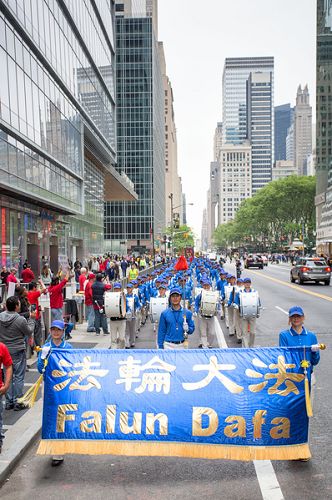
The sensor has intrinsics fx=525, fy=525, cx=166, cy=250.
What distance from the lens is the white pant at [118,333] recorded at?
1148cm

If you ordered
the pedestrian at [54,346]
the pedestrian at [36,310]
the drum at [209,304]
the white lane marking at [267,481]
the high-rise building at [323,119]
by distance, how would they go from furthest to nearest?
1. the high-rise building at [323,119]
2. the drum at [209,304]
3. the pedestrian at [36,310]
4. the pedestrian at [54,346]
5. the white lane marking at [267,481]

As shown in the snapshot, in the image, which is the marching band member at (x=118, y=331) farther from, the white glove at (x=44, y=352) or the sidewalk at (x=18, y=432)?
the white glove at (x=44, y=352)

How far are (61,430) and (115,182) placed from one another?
204ft

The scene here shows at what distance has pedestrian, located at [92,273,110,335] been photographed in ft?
45.6

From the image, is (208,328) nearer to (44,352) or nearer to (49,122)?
(44,352)

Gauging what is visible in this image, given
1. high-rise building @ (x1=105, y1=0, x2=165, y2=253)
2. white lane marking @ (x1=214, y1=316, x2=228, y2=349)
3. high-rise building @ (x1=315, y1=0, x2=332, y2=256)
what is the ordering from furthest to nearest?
high-rise building @ (x1=105, y1=0, x2=165, y2=253), high-rise building @ (x1=315, y1=0, x2=332, y2=256), white lane marking @ (x1=214, y1=316, x2=228, y2=349)

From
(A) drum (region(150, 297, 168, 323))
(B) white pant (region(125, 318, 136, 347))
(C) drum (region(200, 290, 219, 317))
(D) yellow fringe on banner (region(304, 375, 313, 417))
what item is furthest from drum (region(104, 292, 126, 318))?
(D) yellow fringe on banner (region(304, 375, 313, 417))

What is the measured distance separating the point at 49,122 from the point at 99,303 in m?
21.0

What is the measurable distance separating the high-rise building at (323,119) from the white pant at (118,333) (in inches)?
2938

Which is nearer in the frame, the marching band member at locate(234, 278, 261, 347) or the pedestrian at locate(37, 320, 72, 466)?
the pedestrian at locate(37, 320, 72, 466)

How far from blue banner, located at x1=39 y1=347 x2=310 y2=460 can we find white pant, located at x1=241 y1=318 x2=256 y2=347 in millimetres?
5595

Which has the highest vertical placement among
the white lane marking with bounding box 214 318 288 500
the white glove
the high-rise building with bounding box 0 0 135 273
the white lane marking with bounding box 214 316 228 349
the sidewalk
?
the high-rise building with bounding box 0 0 135 273

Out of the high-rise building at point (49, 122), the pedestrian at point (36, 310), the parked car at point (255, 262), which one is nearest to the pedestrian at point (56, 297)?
the pedestrian at point (36, 310)

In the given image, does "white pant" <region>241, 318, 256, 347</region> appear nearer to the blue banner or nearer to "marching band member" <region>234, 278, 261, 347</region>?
"marching band member" <region>234, 278, 261, 347</region>
